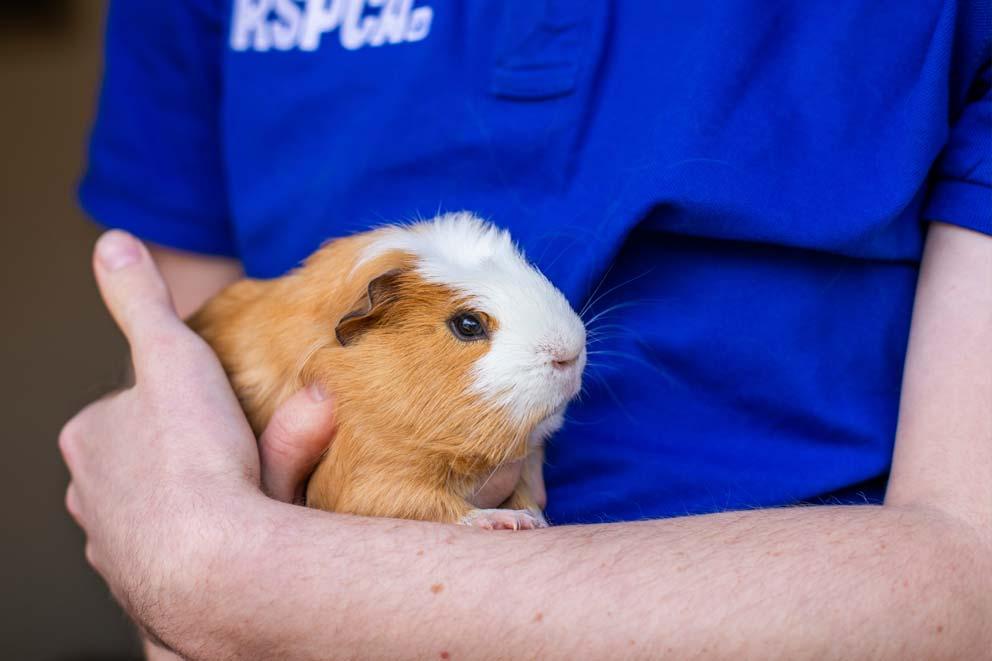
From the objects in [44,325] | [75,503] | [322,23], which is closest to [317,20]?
[322,23]

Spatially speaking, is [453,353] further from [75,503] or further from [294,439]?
[75,503]

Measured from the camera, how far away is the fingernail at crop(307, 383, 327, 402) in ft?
3.97

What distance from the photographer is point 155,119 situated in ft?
5.65

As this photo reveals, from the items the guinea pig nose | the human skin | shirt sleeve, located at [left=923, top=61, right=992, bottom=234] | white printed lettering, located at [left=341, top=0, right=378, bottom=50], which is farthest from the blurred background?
shirt sleeve, located at [left=923, top=61, right=992, bottom=234]

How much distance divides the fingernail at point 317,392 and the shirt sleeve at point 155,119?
26.7 inches

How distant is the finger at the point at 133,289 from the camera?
1330mm

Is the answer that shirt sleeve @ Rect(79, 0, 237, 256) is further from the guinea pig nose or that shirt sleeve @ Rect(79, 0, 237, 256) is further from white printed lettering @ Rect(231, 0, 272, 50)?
the guinea pig nose

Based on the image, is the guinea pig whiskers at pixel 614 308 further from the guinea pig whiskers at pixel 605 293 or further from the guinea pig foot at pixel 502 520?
the guinea pig foot at pixel 502 520

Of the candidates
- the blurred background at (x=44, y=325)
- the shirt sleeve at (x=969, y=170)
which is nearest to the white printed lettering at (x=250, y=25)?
the shirt sleeve at (x=969, y=170)

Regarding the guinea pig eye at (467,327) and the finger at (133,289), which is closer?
the guinea pig eye at (467,327)

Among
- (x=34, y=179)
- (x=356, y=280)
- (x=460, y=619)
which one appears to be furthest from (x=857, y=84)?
(x=34, y=179)

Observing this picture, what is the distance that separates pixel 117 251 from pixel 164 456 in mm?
445

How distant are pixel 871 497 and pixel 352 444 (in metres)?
0.70

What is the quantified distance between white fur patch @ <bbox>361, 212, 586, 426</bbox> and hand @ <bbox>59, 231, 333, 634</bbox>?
227mm
